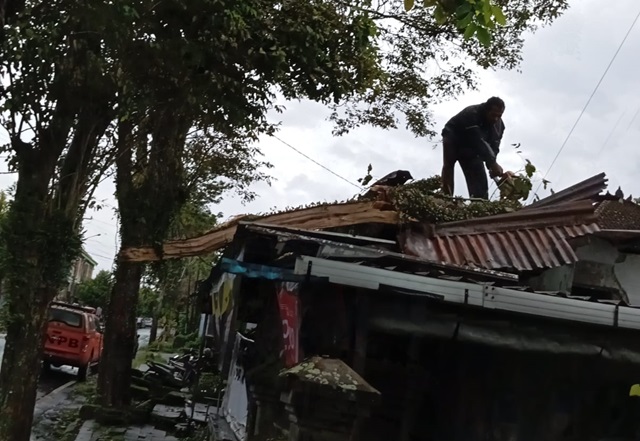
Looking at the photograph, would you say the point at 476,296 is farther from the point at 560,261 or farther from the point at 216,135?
the point at 216,135

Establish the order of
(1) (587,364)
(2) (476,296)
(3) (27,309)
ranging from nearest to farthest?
(2) (476,296) → (1) (587,364) → (3) (27,309)

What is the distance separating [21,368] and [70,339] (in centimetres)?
1287

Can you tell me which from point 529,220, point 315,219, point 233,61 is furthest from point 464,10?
point 233,61

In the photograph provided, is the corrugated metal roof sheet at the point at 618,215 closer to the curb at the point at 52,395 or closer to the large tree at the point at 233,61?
the large tree at the point at 233,61

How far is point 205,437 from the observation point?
13.1 meters

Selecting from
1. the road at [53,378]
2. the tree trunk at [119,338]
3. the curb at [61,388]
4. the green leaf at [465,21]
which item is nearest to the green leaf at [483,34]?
the green leaf at [465,21]

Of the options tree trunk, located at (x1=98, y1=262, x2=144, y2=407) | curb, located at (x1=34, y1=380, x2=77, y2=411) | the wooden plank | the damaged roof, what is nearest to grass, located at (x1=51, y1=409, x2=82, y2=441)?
tree trunk, located at (x1=98, y1=262, x2=144, y2=407)

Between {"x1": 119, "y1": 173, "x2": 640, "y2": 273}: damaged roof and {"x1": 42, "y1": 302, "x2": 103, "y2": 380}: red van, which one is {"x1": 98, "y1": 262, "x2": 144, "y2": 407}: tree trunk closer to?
{"x1": 42, "y1": 302, "x2": 103, "y2": 380}: red van

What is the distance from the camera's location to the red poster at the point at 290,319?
5.08m

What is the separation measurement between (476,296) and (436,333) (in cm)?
41

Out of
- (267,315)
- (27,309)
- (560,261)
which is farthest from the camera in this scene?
(27,309)

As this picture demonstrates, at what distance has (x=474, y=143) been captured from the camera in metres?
8.97

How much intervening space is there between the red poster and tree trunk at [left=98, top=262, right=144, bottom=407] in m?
11.0

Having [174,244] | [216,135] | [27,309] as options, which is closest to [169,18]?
[174,244]
